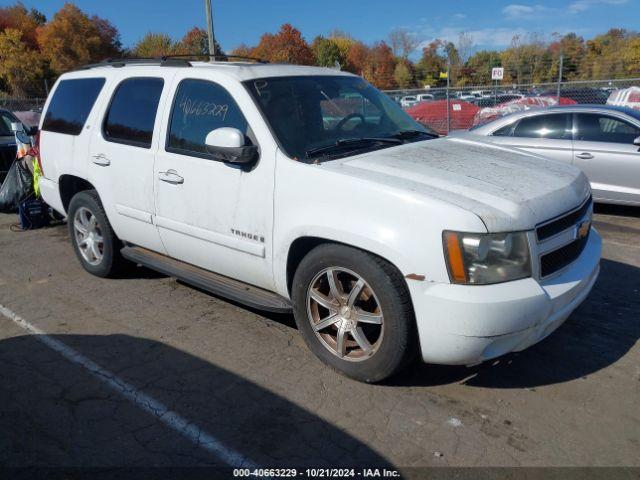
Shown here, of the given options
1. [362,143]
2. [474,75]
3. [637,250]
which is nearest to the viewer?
[362,143]

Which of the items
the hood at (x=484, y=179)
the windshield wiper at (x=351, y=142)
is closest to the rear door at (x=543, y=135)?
the hood at (x=484, y=179)

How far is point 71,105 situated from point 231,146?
2.74m

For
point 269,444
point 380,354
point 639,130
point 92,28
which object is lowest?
point 269,444

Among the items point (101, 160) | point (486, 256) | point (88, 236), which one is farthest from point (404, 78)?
point (486, 256)

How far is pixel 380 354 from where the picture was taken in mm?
3242

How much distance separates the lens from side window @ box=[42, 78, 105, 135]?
5191 millimetres

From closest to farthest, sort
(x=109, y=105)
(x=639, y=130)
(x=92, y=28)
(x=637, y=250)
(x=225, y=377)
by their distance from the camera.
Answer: (x=225, y=377) < (x=109, y=105) < (x=637, y=250) < (x=639, y=130) < (x=92, y=28)

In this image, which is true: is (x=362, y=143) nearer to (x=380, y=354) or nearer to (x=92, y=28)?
(x=380, y=354)

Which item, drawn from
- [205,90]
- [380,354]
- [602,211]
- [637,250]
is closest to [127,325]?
[205,90]

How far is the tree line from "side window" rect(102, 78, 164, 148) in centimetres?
4409

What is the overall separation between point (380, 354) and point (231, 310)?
1.76 metres

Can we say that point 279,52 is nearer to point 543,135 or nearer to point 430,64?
point 430,64

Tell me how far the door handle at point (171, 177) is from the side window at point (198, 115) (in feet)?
0.57

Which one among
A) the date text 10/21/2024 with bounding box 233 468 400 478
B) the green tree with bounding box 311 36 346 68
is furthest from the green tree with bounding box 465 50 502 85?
the date text 10/21/2024 with bounding box 233 468 400 478
